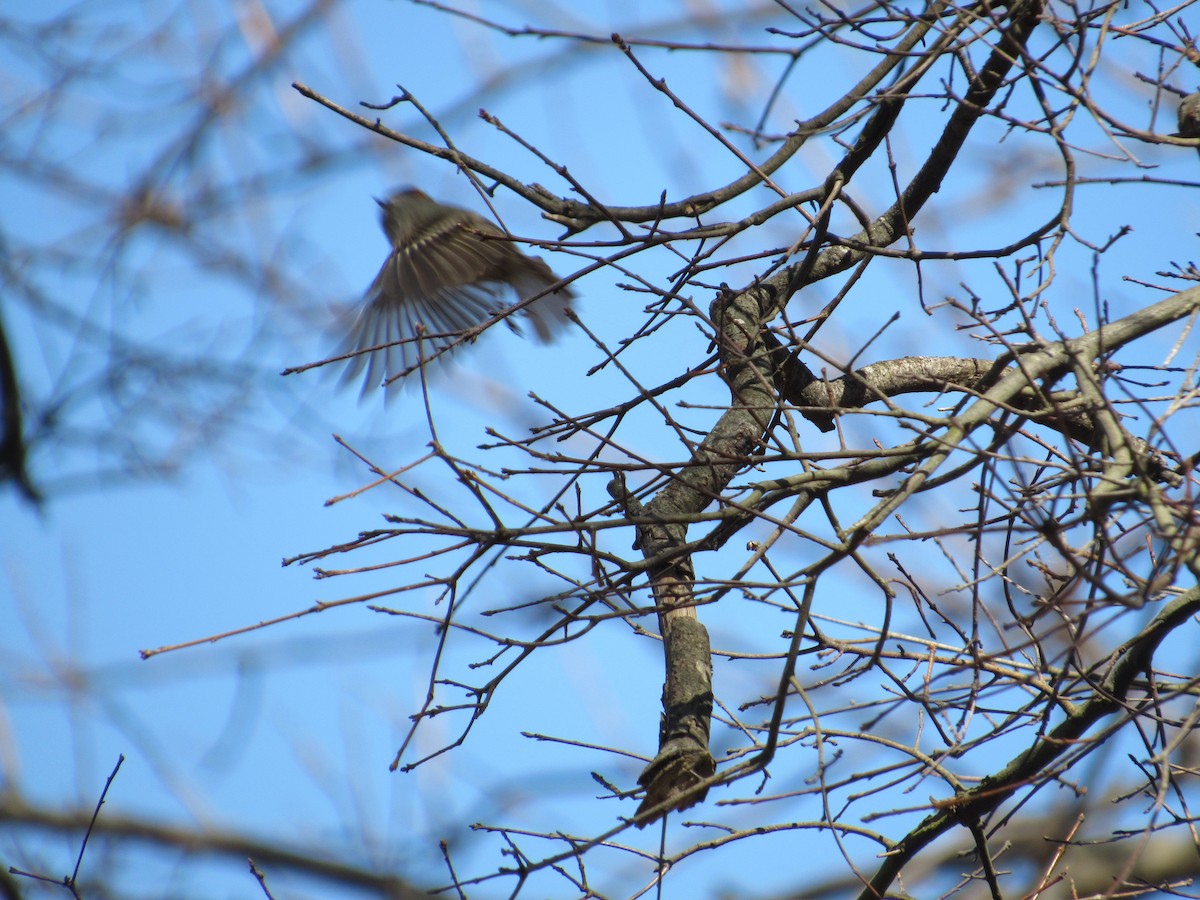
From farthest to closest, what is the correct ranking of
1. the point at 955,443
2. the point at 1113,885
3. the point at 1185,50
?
the point at 1185,50 < the point at 955,443 < the point at 1113,885

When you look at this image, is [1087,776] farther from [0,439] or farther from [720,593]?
[0,439]

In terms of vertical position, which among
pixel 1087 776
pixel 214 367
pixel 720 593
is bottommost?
pixel 1087 776

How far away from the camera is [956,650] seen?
2006 millimetres

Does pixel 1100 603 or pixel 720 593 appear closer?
pixel 1100 603

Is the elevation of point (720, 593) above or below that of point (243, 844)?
below

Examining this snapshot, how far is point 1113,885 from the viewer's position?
56.7 inches

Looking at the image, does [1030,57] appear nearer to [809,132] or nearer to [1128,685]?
[809,132]

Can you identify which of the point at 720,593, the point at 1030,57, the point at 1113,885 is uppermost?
the point at 1030,57

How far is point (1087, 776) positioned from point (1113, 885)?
19.3 inches

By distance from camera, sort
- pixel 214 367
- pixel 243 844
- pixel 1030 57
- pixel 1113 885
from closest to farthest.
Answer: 1. pixel 1113 885
2. pixel 1030 57
3. pixel 214 367
4. pixel 243 844

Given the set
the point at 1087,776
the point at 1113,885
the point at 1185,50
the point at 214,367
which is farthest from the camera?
the point at 214,367

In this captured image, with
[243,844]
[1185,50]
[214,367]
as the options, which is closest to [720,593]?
[1185,50]

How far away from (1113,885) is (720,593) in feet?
2.12

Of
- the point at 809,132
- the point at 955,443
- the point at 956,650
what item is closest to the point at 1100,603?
the point at 955,443
